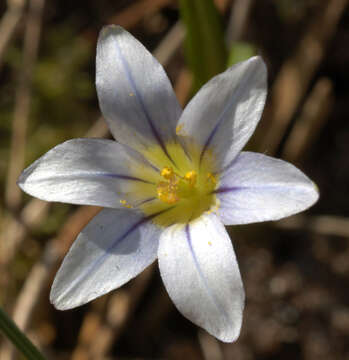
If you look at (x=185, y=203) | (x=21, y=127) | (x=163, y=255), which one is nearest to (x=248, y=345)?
(x=185, y=203)

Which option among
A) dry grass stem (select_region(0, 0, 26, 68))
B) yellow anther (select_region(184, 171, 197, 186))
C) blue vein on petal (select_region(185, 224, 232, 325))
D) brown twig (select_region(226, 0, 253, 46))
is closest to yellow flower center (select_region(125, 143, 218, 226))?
yellow anther (select_region(184, 171, 197, 186))

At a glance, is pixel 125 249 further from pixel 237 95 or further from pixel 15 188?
pixel 15 188

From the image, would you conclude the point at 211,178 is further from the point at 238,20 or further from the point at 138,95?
the point at 238,20

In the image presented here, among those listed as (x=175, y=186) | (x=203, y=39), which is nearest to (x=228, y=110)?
(x=175, y=186)

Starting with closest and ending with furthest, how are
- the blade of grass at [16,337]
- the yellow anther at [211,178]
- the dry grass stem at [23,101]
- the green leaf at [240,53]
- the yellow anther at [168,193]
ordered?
the blade of grass at [16,337]
the yellow anther at [211,178]
the yellow anther at [168,193]
the green leaf at [240,53]
the dry grass stem at [23,101]

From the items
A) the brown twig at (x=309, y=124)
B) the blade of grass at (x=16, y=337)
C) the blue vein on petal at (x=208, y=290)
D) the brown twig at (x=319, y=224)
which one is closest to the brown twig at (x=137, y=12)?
the brown twig at (x=309, y=124)

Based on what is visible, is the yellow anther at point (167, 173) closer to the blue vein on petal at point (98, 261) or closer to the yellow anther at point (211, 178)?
the yellow anther at point (211, 178)
